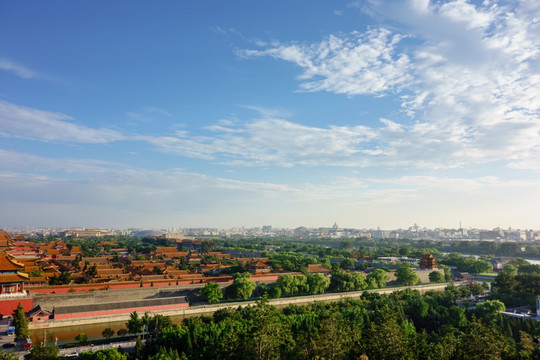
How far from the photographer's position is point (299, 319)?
1992 cm

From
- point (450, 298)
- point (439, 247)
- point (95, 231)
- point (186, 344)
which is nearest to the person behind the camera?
point (186, 344)

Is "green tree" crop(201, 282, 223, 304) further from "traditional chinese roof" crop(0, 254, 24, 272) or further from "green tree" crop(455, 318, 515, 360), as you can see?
"green tree" crop(455, 318, 515, 360)

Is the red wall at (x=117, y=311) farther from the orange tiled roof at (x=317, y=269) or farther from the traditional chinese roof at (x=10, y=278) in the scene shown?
the orange tiled roof at (x=317, y=269)

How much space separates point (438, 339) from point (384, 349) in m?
8.11

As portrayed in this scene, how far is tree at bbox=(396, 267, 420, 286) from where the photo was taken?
37125mm

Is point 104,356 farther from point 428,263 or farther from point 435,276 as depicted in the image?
point 428,263

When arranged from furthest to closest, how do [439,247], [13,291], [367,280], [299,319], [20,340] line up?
[439,247] → [367,280] → [13,291] → [299,319] → [20,340]

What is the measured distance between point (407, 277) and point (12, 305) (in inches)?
1283

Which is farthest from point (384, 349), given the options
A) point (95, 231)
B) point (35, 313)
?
point (95, 231)

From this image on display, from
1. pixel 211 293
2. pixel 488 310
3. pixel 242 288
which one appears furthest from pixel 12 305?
pixel 488 310

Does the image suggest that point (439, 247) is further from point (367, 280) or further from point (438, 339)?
point (438, 339)

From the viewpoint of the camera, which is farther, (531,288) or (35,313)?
(531,288)

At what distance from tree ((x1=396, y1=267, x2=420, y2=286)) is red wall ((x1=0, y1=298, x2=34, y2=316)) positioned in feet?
102

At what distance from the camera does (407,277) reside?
37188 millimetres
